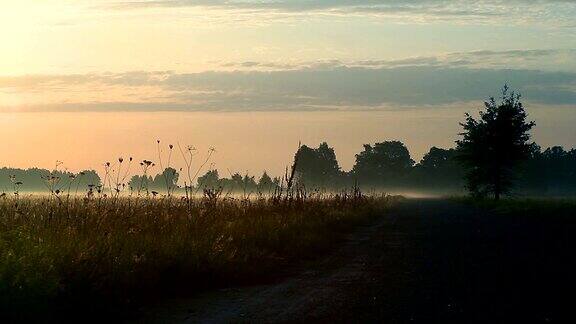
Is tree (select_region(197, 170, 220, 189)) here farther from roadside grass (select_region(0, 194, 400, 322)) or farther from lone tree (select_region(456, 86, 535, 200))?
lone tree (select_region(456, 86, 535, 200))

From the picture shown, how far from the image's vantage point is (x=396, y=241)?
2217 centimetres

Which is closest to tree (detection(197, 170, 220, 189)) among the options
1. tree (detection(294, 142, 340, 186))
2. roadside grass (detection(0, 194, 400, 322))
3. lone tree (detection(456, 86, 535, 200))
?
roadside grass (detection(0, 194, 400, 322))

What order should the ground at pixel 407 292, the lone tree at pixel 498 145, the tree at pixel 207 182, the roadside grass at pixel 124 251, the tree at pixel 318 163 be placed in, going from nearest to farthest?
the roadside grass at pixel 124 251 → the ground at pixel 407 292 → the tree at pixel 207 182 → the lone tree at pixel 498 145 → the tree at pixel 318 163

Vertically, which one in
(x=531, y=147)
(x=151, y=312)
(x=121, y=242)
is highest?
(x=531, y=147)

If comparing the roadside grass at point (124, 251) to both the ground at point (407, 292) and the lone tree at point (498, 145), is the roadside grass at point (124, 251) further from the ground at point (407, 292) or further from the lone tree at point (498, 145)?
the lone tree at point (498, 145)

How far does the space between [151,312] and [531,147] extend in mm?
63835

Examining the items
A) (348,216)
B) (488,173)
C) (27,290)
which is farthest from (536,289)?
(488,173)

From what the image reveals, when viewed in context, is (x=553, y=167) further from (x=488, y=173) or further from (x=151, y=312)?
(x=151, y=312)

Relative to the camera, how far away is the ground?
9.30 metres

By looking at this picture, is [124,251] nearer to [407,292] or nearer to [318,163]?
[407,292]

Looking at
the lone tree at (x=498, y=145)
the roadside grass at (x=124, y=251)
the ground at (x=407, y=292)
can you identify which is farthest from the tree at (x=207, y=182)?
the lone tree at (x=498, y=145)

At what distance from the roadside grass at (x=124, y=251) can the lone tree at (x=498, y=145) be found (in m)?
51.4

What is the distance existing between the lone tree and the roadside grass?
169 feet

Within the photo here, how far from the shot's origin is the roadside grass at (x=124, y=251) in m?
9.10
